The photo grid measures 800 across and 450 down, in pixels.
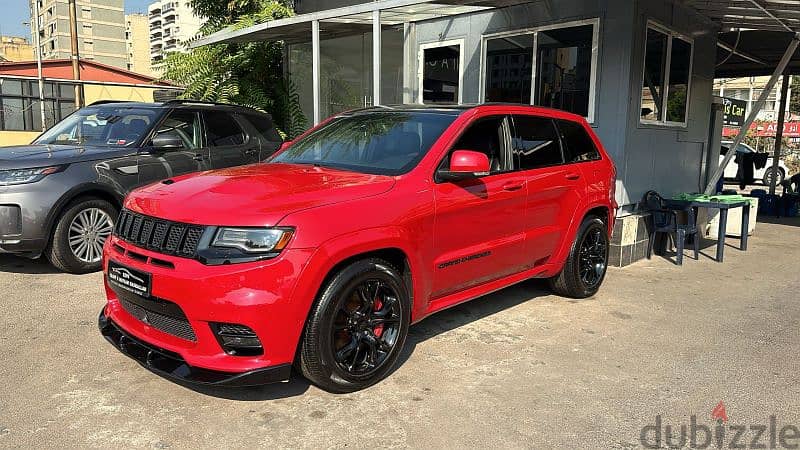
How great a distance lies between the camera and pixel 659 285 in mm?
6508

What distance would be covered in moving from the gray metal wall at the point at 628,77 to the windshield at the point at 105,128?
4.80 meters

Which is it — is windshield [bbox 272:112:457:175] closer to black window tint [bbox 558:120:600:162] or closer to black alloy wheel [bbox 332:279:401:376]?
black alloy wheel [bbox 332:279:401:376]

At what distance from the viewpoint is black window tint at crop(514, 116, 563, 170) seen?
4820 mm

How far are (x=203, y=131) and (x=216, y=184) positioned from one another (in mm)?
3803

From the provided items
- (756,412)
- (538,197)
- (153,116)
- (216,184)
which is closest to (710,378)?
(756,412)

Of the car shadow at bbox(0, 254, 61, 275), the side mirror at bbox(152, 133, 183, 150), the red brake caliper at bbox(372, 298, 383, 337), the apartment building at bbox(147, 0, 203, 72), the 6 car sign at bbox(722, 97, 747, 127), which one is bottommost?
the car shadow at bbox(0, 254, 61, 275)

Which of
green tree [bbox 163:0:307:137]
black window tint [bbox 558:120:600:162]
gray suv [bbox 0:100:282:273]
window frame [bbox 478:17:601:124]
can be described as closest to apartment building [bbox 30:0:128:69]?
green tree [bbox 163:0:307:137]

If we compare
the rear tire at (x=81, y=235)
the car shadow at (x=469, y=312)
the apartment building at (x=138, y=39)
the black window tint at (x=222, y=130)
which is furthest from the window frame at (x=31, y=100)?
the apartment building at (x=138, y=39)

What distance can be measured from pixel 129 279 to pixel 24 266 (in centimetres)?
391

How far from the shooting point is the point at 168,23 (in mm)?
140875

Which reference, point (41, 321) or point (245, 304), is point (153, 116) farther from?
point (245, 304)

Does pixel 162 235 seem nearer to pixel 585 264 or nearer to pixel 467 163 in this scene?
pixel 467 163

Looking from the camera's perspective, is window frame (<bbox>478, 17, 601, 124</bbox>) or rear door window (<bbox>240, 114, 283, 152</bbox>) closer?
window frame (<bbox>478, 17, 601, 124</bbox>)

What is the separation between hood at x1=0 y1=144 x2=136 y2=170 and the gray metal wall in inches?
208
